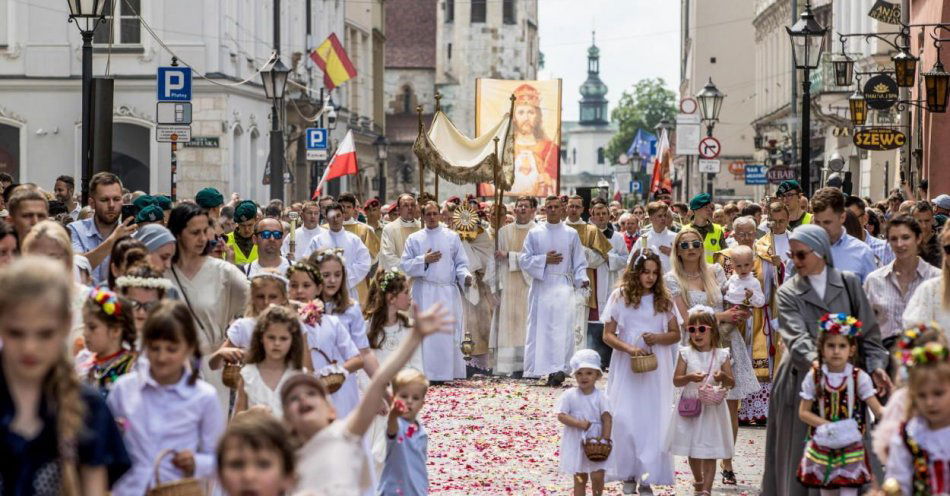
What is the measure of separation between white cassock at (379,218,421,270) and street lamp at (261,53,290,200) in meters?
6.89

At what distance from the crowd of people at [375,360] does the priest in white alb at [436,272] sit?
0.96m

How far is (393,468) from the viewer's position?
895cm

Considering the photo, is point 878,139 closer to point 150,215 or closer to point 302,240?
point 302,240

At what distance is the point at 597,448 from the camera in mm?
10234

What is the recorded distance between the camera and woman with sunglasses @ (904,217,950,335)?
8633mm

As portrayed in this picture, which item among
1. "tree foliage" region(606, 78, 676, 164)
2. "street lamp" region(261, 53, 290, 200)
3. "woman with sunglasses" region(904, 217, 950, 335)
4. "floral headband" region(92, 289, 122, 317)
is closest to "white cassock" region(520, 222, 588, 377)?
"street lamp" region(261, 53, 290, 200)

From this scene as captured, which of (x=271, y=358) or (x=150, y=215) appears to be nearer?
(x=271, y=358)

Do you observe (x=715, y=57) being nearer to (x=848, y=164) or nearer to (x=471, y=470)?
(x=848, y=164)

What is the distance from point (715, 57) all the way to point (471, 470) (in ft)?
269

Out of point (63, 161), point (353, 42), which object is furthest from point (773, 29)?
point (63, 161)

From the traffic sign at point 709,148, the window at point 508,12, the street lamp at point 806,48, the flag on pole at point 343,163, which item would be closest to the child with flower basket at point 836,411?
the street lamp at point 806,48

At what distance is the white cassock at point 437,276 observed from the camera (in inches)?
717

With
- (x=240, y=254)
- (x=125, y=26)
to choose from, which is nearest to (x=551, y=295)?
(x=240, y=254)

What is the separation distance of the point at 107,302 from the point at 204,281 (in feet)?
7.43
